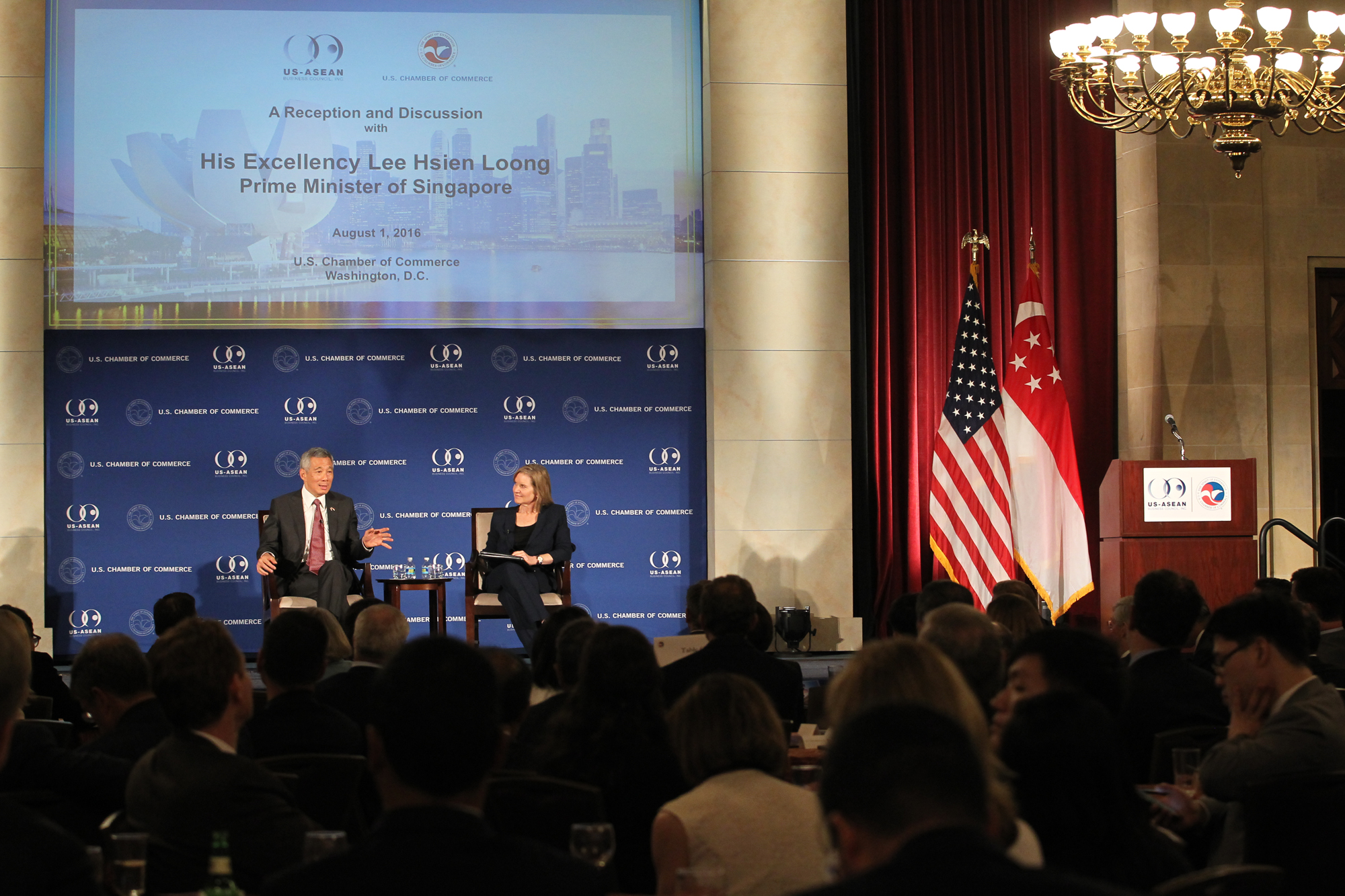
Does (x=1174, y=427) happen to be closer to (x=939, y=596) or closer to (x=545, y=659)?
(x=939, y=596)

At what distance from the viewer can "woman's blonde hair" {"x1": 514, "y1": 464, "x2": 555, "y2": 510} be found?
8.15 metres

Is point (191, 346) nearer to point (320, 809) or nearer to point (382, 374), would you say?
point (382, 374)

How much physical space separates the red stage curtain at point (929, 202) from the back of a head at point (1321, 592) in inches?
161

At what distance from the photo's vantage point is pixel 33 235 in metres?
8.62

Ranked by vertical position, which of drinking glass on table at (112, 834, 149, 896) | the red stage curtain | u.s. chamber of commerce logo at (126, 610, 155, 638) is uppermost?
the red stage curtain

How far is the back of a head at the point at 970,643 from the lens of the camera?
3.51 meters

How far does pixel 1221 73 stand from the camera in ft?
22.9

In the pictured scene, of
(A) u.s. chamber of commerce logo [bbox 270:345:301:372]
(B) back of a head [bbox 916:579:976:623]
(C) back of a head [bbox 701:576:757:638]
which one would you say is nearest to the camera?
(C) back of a head [bbox 701:576:757:638]

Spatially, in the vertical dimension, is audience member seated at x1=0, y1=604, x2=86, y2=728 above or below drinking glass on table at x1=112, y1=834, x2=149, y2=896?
below

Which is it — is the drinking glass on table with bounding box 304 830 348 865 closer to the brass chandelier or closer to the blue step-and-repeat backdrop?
the brass chandelier

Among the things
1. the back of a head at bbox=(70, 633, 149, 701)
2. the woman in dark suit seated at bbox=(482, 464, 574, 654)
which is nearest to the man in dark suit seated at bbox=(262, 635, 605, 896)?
the back of a head at bbox=(70, 633, 149, 701)

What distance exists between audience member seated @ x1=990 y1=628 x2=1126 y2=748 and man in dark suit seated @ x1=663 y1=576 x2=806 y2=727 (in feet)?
4.91

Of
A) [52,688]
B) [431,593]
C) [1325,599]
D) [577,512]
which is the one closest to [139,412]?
[431,593]

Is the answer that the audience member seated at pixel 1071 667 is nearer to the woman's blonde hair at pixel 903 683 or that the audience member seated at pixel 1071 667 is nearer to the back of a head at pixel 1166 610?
the woman's blonde hair at pixel 903 683
